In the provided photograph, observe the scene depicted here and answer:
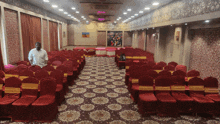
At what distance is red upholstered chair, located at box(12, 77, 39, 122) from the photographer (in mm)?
3822

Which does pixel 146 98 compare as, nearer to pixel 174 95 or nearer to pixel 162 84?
pixel 162 84

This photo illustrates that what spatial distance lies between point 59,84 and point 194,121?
4.24 meters

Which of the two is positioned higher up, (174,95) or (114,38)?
(114,38)

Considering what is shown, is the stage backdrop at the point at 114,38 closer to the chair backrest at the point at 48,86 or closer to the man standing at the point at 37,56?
the man standing at the point at 37,56

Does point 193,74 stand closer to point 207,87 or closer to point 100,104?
point 207,87

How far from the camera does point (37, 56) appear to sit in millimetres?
5977

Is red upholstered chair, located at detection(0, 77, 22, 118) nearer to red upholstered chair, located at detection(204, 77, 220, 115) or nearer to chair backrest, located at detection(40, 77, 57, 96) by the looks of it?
chair backrest, located at detection(40, 77, 57, 96)

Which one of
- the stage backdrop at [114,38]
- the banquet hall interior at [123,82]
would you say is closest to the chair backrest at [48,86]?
the banquet hall interior at [123,82]

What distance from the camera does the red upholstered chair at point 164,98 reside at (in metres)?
4.22

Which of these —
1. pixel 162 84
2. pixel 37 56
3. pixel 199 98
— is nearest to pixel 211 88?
pixel 199 98

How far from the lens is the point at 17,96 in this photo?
4254 millimetres

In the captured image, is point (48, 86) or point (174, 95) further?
point (174, 95)

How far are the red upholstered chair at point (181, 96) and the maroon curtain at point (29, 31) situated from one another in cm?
863

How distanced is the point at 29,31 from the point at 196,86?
9805 mm
